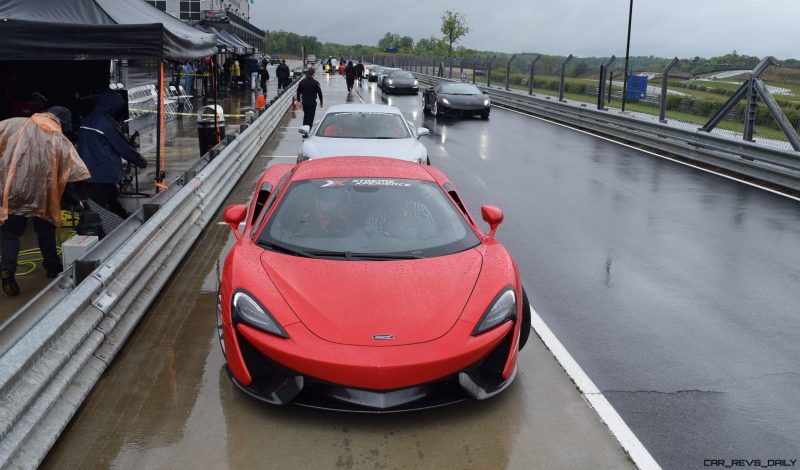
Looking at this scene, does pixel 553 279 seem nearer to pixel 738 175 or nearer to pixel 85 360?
pixel 85 360

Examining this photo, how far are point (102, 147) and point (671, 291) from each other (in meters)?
6.13

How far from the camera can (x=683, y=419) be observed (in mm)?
4590

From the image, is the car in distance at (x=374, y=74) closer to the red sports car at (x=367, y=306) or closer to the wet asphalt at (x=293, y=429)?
the red sports car at (x=367, y=306)

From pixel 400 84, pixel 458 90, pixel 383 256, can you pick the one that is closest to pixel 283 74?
pixel 400 84

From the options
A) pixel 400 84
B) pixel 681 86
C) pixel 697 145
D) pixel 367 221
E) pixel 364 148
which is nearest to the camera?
pixel 367 221

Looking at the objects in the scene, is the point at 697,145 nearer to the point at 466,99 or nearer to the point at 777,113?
the point at 777,113

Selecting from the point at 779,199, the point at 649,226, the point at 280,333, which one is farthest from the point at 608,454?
the point at 779,199

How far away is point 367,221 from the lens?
5.49 m

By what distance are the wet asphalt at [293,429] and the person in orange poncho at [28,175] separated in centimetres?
202

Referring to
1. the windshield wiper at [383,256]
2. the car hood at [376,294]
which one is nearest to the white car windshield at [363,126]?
the windshield wiper at [383,256]

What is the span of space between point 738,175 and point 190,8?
95.8 metres

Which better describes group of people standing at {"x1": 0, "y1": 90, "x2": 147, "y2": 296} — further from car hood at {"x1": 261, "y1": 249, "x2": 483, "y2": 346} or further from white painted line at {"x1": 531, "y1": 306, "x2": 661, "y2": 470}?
white painted line at {"x1": 531, "y1": 306, "x2": 661, "y2": 470}

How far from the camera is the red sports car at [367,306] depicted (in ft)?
13.7
